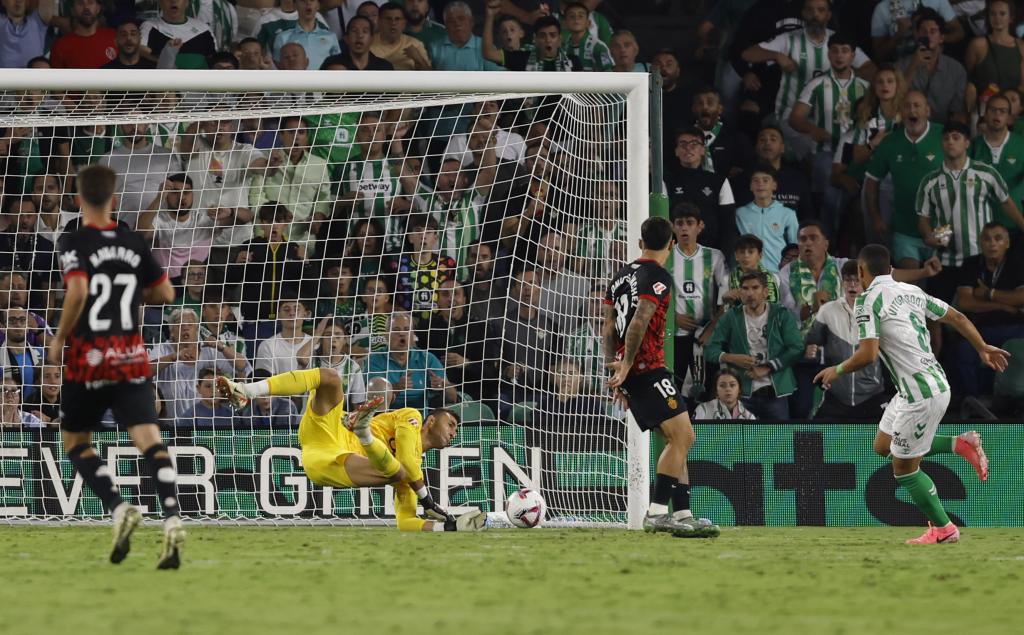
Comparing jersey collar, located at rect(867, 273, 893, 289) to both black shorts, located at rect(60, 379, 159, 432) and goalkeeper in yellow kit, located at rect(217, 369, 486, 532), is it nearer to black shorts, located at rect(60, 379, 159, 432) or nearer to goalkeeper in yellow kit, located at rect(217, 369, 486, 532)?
goalkeeper in yellow kit, located at rect(217, 369, 486, 532)

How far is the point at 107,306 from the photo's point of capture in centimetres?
673

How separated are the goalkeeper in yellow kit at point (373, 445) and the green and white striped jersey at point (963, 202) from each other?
5.89 m

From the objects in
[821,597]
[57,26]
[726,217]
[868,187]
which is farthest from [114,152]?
[821,597]

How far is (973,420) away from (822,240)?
7.53 ft

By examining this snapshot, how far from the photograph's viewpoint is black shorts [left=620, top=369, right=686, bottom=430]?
9.11 m

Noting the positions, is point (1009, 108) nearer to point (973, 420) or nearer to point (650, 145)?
point (973, 420)

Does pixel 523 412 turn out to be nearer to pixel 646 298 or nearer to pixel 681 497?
pixel 681 497

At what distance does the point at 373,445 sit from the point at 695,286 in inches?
172

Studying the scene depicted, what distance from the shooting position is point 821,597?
5871mm

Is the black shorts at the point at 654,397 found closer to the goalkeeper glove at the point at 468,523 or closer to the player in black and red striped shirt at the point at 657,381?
the player in black and red striped shirt at the point at 657,381

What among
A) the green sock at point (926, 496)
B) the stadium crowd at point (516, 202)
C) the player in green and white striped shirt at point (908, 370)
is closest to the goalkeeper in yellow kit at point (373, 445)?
the stadium crowd at point (516, 202)

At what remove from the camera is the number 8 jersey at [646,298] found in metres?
9.01

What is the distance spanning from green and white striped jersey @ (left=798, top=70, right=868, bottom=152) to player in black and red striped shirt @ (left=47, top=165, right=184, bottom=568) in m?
8.92

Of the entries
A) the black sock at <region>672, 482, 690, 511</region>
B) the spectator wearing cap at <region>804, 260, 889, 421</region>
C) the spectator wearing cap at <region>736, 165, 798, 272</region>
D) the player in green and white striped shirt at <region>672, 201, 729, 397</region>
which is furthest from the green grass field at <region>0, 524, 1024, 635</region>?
the spectator wearing cap at <region>736, 165, 798, 272</region>
